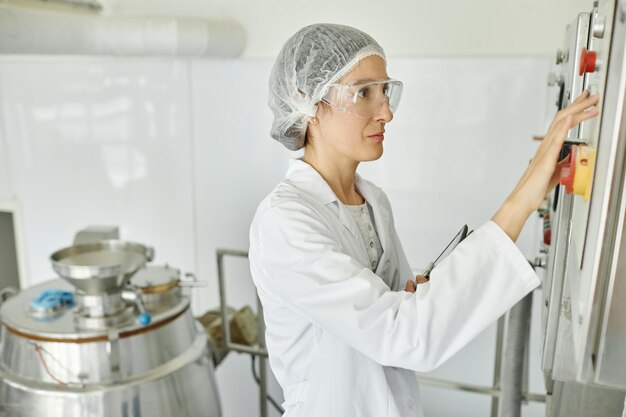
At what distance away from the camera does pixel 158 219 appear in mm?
2295

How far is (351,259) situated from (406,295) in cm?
9

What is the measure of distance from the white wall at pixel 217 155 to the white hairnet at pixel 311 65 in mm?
878

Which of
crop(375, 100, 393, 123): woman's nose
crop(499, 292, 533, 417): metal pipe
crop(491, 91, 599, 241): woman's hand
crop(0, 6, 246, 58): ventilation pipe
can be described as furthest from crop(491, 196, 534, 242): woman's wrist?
crop(0, 6, 246, 58): ventilation pipe

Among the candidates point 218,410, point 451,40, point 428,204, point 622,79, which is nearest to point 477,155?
point 428,204

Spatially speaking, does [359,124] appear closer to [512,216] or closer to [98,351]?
[512,216]

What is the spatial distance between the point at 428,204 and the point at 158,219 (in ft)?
3.66

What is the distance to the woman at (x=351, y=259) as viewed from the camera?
729 millimetres

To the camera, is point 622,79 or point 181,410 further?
point 181,410

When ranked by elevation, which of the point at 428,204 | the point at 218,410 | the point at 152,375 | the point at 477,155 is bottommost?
the point at 218,410

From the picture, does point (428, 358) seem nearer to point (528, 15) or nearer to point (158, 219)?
point (528, 15)

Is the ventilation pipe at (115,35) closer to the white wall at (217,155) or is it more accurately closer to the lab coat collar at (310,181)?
the white wall at (217,155)

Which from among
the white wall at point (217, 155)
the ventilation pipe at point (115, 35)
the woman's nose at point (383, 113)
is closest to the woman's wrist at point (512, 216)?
the woman's nose at point (383, 113)

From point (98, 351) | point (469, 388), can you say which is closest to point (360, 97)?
point (98, 351)

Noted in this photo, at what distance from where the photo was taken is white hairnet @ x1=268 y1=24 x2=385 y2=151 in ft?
3.14
